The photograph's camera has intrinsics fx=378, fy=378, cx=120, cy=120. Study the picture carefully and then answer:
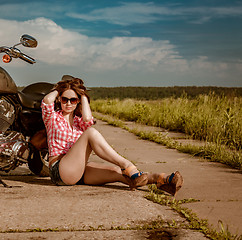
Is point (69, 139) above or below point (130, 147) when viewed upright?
above

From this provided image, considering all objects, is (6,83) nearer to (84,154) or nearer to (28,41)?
(28,41)

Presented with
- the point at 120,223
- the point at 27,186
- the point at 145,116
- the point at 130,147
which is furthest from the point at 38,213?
the point at 145,116

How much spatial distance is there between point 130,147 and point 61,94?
10.4 ft

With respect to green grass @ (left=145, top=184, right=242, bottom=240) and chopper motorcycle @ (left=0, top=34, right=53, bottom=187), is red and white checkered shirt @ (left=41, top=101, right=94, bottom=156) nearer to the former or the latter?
chopper motorcycle @ (left=0, top=34, right=53, bottom=187)

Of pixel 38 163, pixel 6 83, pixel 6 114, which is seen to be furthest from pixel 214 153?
pixel 6 83

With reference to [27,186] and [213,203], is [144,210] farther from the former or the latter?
[27,186]

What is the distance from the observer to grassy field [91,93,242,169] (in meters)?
6.86

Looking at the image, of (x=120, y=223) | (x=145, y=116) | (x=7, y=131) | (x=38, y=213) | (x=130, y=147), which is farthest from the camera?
(x=145, y=116)

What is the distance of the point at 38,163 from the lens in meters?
4.25

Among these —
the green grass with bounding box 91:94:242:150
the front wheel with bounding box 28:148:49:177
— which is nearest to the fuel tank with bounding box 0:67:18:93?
the front wheel with bounding box 28:148:49:177

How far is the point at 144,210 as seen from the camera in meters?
2.94

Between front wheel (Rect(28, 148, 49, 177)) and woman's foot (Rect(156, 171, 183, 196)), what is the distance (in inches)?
51.9

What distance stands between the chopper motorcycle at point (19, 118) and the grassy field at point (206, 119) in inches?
104

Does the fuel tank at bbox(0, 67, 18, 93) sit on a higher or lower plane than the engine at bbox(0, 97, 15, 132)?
higher
